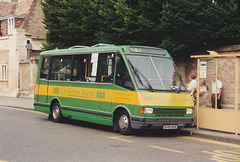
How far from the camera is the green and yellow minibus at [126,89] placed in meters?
11.3

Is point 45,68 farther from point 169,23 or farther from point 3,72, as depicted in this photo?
point 3,72

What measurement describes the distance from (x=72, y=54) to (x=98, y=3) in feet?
30.8

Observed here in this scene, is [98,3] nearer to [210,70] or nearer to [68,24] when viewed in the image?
[68,24]

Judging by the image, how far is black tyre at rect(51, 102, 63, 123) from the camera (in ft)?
49.7

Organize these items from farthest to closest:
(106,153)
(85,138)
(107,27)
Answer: (107,27) → (85,138) → (106,153)

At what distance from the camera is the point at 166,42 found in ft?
64.6

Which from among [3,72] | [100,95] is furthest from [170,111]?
[3,72]

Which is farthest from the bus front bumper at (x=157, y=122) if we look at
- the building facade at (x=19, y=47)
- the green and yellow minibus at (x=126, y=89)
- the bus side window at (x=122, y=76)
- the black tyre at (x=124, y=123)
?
the building facade at (x=19, y=47)

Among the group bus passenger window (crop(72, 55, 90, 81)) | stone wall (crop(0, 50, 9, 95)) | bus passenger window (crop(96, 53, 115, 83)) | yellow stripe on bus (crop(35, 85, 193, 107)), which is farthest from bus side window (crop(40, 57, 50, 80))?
stone wall (crop(0, 50, 9, 95))

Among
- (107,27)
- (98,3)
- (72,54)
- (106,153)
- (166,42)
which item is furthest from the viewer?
(98,3)

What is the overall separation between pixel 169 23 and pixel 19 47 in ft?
73.5

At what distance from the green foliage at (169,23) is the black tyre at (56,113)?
667cm

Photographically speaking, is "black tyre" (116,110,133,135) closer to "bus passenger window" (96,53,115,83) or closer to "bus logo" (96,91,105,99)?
"bus logo" (96,91,105,99)

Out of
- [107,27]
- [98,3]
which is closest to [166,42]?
[107,27]
